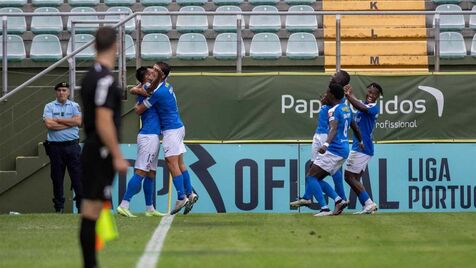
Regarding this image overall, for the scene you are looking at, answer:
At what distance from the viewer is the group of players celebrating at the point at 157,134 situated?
14922 mm

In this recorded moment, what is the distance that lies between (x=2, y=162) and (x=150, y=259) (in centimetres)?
970

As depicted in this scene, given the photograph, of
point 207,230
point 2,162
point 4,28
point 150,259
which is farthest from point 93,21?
point 150,259

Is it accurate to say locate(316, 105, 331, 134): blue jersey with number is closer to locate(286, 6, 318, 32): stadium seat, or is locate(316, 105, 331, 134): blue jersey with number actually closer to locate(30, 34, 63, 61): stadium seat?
locate(286, 6, 318, 32): stadium seat

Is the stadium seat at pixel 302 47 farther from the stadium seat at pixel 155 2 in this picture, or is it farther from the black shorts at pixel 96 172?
the black shorts at pixel 96 172

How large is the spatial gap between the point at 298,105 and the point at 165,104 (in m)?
4.02

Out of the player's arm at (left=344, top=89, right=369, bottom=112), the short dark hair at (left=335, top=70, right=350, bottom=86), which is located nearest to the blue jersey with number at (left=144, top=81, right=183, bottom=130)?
the short dark hair at (left=335, top=70, right=350, bottom=86)

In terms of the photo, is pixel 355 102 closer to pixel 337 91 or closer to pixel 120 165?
pixel 337 91

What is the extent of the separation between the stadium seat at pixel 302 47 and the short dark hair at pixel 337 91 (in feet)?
12.0

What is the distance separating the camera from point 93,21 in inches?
707

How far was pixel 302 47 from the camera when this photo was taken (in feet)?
63.1

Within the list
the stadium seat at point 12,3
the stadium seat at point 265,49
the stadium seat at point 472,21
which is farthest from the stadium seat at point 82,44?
the stadium seat at point 472,21

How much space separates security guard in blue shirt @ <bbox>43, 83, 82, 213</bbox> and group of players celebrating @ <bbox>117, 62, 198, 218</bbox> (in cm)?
211

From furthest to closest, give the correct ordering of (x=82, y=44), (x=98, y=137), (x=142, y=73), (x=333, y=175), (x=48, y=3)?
(x=48, y=3), (x=82, y=44), (x=333, y=175), (x=142, y=73), (x=98, y=137)

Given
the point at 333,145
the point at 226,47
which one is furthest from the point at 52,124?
the point at 333,145
